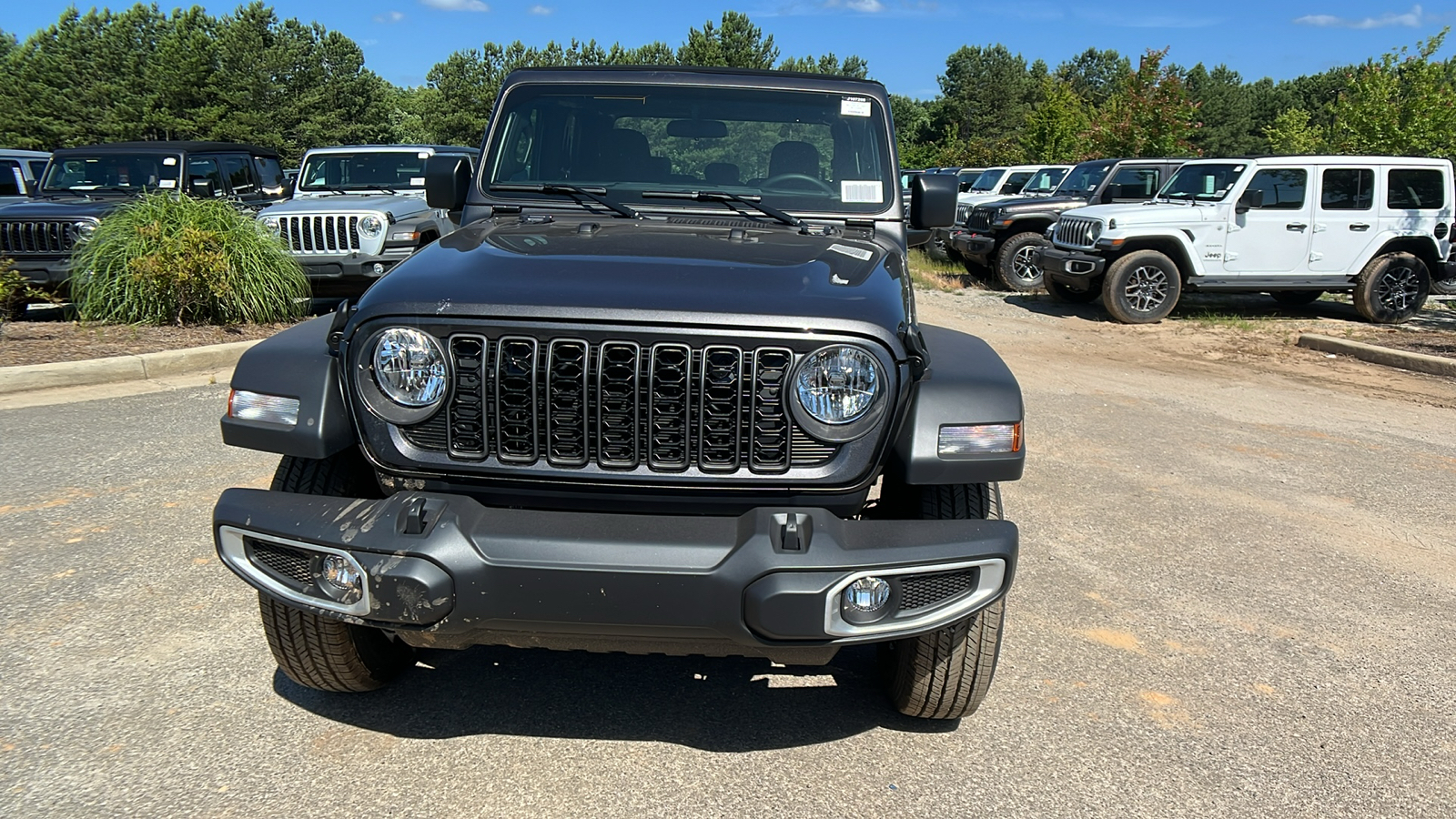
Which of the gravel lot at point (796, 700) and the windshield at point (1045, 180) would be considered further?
the windshield at point (1045, 180)

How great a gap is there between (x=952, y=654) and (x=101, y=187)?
1188 centimetres

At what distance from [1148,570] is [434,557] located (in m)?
3.22

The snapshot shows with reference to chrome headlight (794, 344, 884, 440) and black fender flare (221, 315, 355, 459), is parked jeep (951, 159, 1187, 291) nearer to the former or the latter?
chrome headlight (794, 344, 884, 440)

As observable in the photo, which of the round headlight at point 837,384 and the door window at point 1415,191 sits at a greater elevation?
the door window at point 1415,191

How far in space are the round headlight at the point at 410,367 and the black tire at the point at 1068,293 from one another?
40.1 ft

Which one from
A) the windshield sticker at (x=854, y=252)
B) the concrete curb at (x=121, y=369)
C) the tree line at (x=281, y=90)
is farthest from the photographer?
the tree line at (x=281, y=90)

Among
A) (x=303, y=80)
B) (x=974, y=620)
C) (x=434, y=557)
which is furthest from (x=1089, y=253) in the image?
(x=303, y=80)

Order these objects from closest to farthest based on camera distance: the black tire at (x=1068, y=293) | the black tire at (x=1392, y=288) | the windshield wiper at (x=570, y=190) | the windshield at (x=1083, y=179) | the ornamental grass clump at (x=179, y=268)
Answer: the windshield wiper at (x=570, y=190)
the ornamental grass clump at (x=179, y=268)
the black tire at (x=1392, y=288)
the black tire at (x=1068, y=293)
the windshield at (x=1083, y=179)

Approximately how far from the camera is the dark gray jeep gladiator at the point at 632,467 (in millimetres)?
2348

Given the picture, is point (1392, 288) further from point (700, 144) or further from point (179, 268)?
point (179, 268)

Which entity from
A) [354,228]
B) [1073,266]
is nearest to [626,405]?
[354,228]

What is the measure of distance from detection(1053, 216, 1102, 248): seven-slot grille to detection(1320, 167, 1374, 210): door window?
107 inches

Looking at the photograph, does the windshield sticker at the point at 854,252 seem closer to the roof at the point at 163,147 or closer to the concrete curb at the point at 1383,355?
the concrete curb at the point at 1383,355

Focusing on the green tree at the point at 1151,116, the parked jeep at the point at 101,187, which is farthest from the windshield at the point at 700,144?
the green tree at the point at 1151,116
